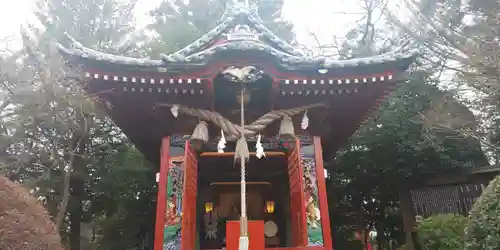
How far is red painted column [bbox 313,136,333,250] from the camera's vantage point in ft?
20.0

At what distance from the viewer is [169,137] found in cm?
678

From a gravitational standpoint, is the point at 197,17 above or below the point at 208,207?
above

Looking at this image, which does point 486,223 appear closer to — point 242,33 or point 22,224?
point 242,33

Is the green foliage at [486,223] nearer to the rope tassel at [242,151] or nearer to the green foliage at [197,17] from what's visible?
the rope tassel at [242,151]

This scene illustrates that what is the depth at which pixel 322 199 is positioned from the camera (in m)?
6.40

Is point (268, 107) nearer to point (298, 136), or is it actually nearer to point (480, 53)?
point (298, 136)

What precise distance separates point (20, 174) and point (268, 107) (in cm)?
881

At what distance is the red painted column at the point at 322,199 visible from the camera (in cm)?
609

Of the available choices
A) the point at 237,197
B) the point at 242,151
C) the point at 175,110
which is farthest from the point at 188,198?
the point at 237,197

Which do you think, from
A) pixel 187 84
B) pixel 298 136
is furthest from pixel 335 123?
pixel 187 84

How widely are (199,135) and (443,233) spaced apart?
18.7 ft

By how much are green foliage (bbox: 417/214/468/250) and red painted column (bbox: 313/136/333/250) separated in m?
3.01

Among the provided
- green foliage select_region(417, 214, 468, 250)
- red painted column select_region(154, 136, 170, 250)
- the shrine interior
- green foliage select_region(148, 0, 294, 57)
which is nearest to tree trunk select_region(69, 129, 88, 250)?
the shrine interior

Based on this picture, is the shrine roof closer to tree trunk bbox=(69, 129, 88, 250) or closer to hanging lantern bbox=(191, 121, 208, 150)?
hanging lantern bbox=(191, 121, 208, 150)
